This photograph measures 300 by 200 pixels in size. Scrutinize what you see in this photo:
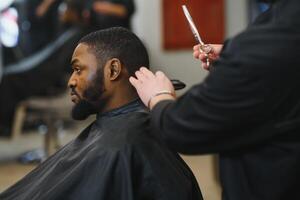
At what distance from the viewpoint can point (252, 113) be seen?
106cm

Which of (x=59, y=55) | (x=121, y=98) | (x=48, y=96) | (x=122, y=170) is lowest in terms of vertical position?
(x=48, y=96)

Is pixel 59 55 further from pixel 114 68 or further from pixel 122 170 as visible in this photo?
pixel 122 170

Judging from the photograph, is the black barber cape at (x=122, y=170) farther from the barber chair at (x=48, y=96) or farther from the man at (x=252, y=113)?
the barber chair at (x=48, y=96)

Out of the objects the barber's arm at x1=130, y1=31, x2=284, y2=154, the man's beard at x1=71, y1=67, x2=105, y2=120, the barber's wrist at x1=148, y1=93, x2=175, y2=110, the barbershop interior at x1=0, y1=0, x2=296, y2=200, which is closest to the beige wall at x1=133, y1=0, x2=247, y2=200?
the barbershop interior at x1=0, y1=0, x2=296, y2=200

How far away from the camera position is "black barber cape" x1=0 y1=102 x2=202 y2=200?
1.37 meters

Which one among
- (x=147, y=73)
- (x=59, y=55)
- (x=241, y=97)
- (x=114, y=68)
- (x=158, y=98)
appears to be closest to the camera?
(x=241, y=97)

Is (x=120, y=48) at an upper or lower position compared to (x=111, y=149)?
upper

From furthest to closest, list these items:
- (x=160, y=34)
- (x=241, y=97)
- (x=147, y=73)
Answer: (x=160, y=34) < (x=147, y=73) < (x=241, y=97)

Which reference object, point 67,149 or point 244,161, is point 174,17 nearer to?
point 67,149

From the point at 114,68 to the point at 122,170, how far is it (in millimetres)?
273

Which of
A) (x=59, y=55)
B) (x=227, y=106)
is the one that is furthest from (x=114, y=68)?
(x=59, y=55)

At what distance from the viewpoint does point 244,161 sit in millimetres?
1161

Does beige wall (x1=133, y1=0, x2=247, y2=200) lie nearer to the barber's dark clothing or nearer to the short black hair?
the short black hair

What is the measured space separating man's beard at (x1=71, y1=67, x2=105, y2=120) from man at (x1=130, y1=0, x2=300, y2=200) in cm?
33
